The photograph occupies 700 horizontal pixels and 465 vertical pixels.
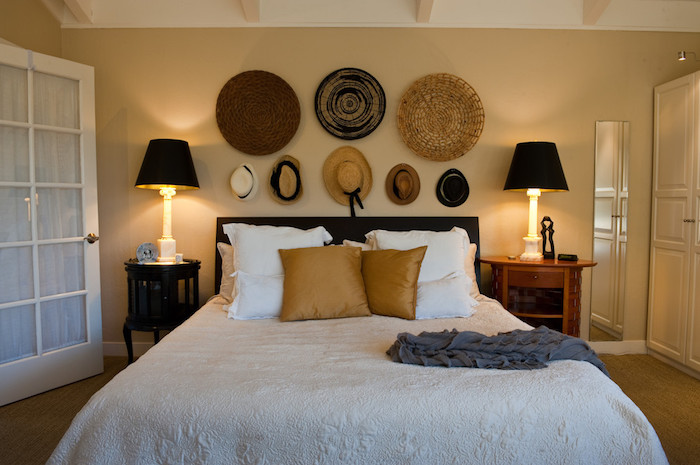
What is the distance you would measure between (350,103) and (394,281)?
A: 5.08 feet

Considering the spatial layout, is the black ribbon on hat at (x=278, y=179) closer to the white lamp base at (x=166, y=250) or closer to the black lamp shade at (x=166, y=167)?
the black lamp shade at (x=166, y=167)

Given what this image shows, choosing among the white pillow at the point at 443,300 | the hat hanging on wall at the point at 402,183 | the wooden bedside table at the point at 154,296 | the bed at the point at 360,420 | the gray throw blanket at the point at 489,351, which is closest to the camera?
the bed at the point at 360,420

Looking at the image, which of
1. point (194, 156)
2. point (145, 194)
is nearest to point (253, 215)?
point (194, 156)

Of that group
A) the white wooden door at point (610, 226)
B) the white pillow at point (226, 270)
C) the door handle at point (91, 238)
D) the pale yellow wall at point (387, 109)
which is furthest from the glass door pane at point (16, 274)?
the white wooden door at point (610, 226)

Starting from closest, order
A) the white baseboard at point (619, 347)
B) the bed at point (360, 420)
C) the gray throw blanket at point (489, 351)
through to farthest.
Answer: the bed at point (360, 420), the gray throw blanket at point (489, 351), the white baseboard at point (619, 347)

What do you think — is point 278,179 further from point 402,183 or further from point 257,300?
point 257,300

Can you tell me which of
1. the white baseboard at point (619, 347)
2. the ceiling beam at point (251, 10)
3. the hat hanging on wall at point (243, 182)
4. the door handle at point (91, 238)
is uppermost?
the ceiling beam at point (251, 10)

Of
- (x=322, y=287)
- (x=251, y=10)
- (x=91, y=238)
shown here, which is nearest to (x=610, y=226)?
(x=322, y=287)

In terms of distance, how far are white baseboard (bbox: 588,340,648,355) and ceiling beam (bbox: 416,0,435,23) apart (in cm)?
287

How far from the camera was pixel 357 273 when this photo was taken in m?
2.70

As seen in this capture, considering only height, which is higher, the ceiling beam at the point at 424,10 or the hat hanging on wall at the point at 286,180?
the ceiling beam at the point at 424,10

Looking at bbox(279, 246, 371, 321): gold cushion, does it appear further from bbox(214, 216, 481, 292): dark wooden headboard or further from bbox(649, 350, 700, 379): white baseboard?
bbox(649, 350, 700, 379): white baseboard

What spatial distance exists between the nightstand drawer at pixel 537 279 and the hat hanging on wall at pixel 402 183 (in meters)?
0.96

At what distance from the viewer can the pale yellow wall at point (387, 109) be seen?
3.48m
